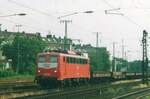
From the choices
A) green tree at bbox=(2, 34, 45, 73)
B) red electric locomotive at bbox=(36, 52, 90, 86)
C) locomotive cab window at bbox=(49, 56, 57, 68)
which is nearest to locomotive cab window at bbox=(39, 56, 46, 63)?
red electric locomotive at bbox=(36, 52, 90, 86)

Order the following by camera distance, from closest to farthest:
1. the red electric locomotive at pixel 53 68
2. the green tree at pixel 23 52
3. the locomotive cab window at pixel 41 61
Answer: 1. the red electric locomotive at pixel 53 68
2. the locomotive cab window at pixel 41 61
3. the green tree at pixel 23 52

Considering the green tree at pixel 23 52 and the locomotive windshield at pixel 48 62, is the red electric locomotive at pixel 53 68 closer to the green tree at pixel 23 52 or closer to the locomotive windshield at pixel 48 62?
the locomotive windshield at pixel 48 62

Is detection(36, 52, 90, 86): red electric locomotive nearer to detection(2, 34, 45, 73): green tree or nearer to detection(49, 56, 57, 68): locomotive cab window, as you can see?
detection(49, 56, 57, 68): locomotive cab window

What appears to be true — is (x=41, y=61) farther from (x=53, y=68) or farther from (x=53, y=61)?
(x=53, y=68)

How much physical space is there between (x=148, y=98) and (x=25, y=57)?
8517 cm

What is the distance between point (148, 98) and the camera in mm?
33781

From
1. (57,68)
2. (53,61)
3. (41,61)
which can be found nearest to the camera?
(57,68)

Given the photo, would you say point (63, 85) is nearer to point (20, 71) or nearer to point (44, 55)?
point (44, 55)

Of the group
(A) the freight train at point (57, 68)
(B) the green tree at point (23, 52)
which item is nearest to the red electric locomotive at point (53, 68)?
(A) the freight train at point (57, 68)

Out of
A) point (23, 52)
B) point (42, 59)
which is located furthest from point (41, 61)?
point (23, 52)

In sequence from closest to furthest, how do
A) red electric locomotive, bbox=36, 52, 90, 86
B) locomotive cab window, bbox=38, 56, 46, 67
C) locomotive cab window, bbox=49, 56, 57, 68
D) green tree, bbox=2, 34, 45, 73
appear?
red electric locomotive, bbox=36, 52, 90, 86 → locomotive cab window, bbox=49, 56, 57, 68 → locomotive cab window, bbox=38, 56, 46, 67 → green tree, bbox=2, 34, 45, 73

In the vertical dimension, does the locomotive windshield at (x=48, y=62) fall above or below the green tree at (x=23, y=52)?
below

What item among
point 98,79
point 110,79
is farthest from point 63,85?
point 110,79

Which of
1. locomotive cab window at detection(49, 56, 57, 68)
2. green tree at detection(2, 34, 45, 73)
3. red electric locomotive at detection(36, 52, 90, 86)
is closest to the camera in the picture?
red electric locomotive at detection(36, 52, 90, 86)
